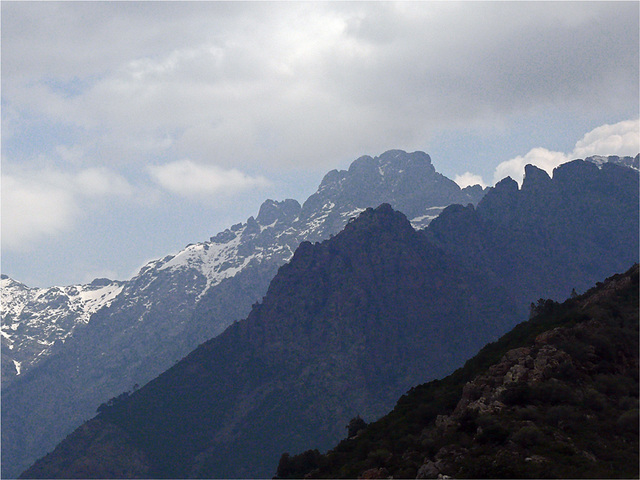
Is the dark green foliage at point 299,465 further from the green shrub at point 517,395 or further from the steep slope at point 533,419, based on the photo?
the green shrub at point 517,395

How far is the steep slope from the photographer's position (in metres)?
78.7

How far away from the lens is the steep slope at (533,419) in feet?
258

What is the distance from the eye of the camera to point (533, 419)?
89812mm

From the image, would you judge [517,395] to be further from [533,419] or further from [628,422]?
[628,422]

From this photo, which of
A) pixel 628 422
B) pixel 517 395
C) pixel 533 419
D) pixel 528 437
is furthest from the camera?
pixel 517 395

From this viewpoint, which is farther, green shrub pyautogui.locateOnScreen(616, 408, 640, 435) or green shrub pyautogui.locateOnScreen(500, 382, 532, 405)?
green shrub pyautogui.locateOnScreen(500, 382, 532, 405)

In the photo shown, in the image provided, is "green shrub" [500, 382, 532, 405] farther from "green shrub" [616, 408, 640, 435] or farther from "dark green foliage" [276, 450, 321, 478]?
"dark green foliage" [276, 450, 321, 478]

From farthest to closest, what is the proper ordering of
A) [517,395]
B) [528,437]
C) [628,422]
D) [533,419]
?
[517,395]
[533,419]
[628,422]
[528,437]

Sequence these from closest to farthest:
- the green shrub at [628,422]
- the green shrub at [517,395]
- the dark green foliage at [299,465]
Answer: the green shrub at [628,422], the green shrub at [517,395], the dark green foliage at [299,465]

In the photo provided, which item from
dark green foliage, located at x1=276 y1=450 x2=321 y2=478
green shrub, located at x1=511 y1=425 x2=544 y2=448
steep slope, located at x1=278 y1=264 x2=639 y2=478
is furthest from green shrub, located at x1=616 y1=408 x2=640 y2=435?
dark green foliage, located at x1=276 y1=450 x2=321 y2=478

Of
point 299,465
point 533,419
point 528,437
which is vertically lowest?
point 528,437

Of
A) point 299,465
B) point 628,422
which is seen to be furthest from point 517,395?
point 299,465

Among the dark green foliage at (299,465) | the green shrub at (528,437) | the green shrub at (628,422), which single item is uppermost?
the dark green foliage at (299,465)

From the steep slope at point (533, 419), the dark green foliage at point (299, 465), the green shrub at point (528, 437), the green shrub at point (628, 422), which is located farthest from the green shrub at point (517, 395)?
the dark green foliage at point (299, 465)
